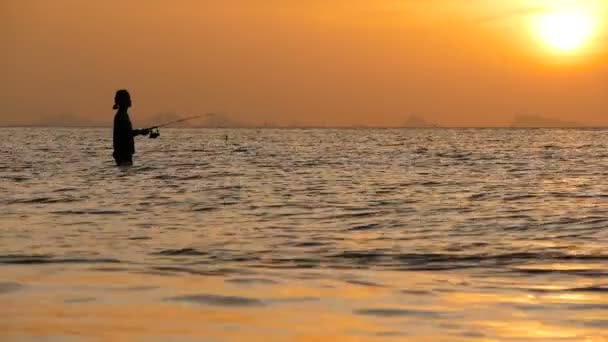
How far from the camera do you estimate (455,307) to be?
260 inches

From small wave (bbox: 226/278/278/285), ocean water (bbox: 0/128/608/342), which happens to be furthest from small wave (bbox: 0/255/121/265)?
small wave (bbox: 226/278/278/285)

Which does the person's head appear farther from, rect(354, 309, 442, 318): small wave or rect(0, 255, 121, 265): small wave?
rect(354, 309, 442, 318): small wave

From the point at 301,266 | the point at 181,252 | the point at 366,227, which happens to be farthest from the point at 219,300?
the point at 366,227

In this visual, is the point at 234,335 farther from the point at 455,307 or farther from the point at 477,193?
the point at 477,193

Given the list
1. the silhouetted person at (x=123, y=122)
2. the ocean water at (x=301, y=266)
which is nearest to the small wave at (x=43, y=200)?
the ocean water at (x=301, y=266)

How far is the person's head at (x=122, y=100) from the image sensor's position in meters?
23.9

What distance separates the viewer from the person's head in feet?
78.3

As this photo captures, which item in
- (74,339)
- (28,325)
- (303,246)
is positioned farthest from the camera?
(303,246)

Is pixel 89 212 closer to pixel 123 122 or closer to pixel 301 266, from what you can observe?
pixel 301 266

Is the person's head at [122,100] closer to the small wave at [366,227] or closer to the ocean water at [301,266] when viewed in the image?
the ocean water at [301,266]

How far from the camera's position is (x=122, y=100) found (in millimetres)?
24031

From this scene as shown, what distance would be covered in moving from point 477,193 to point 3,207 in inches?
371

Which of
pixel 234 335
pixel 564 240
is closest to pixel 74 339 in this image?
pixel 234 335

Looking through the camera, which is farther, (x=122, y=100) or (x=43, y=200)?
(x=122, y=100)
